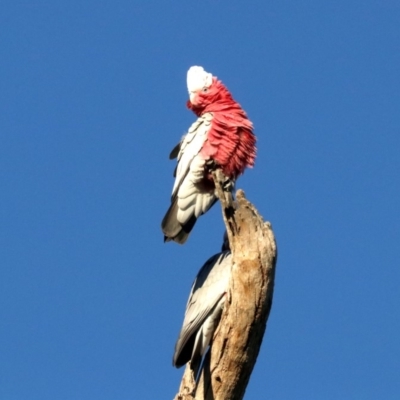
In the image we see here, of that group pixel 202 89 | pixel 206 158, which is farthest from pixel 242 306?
pixel 202 89

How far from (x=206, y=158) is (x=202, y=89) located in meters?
0.71

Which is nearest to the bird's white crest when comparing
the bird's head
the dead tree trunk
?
the bird's head

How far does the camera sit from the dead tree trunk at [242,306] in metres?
6.54

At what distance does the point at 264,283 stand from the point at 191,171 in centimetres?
137

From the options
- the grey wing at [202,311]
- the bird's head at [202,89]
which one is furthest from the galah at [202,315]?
the bird's head at [202,89]

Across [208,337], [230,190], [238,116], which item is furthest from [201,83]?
[208,337]

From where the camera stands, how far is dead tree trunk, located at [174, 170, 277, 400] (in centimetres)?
654

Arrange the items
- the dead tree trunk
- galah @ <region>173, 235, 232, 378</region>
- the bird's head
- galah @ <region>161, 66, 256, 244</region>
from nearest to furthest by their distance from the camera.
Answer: the dead tree trunk < galah @ <region>173, 235, 232, 378</region> < galah @ <region>161, 66, 256, 244</region> < the bird's head

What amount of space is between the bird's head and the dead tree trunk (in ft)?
4.46

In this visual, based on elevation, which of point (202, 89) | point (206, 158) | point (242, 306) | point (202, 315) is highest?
point (202, 89)

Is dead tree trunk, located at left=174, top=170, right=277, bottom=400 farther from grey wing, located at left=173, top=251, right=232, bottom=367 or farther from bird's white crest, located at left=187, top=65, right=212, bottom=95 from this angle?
bird's white crest, located at left=187, top=65, right=212, bottom=95

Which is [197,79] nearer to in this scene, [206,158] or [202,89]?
[202,89]

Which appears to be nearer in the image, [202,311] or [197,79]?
[202,311]

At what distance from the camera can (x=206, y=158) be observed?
7.45 m
